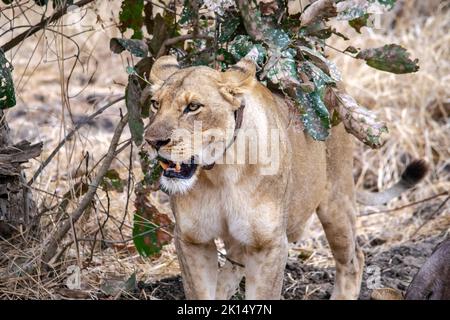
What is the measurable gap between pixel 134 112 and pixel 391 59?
3.99 ft

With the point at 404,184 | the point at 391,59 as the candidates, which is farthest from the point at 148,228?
the point at 404,184

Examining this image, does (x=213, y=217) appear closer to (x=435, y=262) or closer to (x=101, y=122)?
(x=435, y=262)

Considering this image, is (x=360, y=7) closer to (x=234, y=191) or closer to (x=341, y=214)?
(x=234, y=191)

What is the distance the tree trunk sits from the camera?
4.54 meters

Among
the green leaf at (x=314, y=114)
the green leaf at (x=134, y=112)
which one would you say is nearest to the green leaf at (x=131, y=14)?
the green leaf at (x=134, y=112)

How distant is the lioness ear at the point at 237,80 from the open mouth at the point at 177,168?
313 mm

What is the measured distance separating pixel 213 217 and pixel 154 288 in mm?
1321

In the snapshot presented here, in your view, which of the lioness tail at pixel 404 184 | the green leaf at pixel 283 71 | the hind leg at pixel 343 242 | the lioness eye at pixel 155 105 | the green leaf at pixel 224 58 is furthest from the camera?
the lioness tail at pixel 404 184

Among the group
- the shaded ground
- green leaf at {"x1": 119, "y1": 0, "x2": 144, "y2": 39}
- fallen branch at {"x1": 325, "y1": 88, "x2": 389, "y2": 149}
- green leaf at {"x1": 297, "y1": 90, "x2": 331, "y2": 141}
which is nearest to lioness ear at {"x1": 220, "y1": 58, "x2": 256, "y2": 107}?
green leaf at {"x1": 297, "y1": 90, "x2": 331, "y2": 141}

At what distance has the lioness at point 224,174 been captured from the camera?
11.9 feet

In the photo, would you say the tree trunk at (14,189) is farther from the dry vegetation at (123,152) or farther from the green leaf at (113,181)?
the green leaf at (113,181)

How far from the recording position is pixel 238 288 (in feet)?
17.1

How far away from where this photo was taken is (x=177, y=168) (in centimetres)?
366
